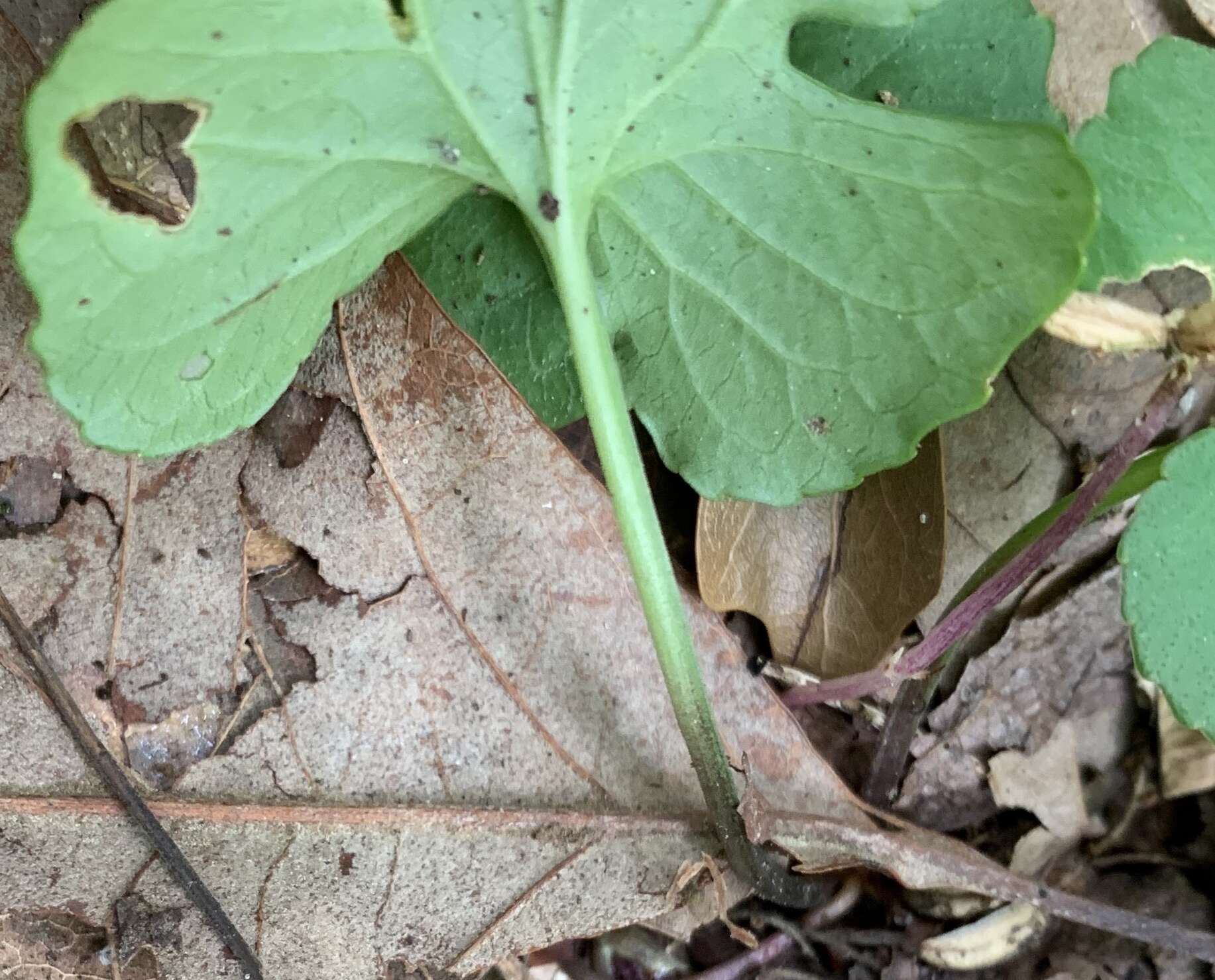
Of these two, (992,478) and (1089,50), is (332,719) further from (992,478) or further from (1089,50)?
(1089,50)

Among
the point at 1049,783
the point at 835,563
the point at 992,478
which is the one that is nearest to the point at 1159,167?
the point at 992,478

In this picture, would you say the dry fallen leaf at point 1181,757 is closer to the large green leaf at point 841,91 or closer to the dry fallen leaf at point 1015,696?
the dry fallen leaf at point 1015,696

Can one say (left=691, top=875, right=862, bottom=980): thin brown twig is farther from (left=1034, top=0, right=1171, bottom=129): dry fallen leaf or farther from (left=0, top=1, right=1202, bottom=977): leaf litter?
(left=1034, top=0, right=1171, bottom=129): dry fallen leaf

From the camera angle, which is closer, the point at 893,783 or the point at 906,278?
the point at 906,278

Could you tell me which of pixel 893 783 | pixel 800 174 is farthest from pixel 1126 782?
pixel 800 174

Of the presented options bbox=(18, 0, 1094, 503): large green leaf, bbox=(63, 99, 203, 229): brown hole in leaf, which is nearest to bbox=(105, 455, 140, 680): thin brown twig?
bbox=(18, 0, 1094, 503): large green leaf

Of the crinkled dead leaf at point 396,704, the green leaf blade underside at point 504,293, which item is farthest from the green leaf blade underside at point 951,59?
the crinkled dead leaf at point 396,704

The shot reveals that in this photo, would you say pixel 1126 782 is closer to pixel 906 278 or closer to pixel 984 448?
pixel 984 448
